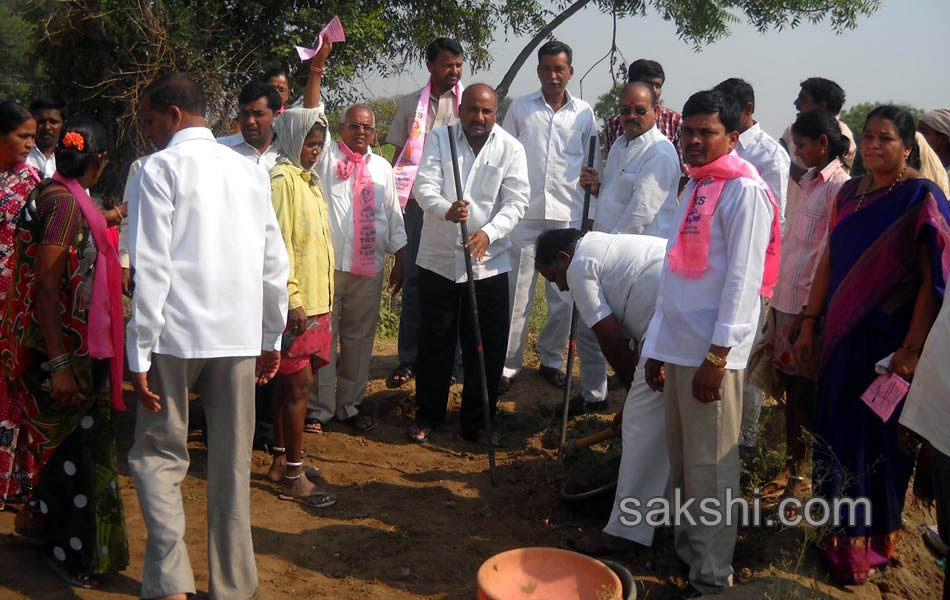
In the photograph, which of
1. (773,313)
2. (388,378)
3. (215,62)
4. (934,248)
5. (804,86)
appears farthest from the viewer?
(215,62)

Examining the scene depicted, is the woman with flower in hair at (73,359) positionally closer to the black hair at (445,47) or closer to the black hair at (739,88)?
the black hair at (445,47)

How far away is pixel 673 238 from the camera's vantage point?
3730 mm

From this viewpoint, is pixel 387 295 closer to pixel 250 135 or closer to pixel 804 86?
pixel 250 135

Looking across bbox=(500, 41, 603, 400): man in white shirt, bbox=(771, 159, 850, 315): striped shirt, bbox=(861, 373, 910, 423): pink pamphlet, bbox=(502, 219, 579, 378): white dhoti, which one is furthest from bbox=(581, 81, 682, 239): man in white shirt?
bbox=(861, 373, 910, 423): pink pamphlet

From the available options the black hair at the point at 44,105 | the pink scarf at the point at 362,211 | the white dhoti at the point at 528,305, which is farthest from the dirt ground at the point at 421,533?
the black hair at the point at 44,105

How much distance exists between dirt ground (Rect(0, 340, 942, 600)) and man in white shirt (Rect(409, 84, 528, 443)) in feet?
1.42

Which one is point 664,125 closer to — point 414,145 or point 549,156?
point 549,156

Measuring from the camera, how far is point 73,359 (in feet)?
11.8

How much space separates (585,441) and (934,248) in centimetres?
202

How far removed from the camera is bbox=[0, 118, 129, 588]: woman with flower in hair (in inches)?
139

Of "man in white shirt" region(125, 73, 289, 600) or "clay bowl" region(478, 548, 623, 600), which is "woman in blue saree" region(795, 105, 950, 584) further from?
"man in white shirt" region(125, 73, 289, 600)

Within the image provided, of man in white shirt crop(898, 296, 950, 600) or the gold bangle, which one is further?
the gold bangle

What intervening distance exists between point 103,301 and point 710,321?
2530 millimetres

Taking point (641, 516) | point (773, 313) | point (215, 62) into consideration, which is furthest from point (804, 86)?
point (215, 62)
